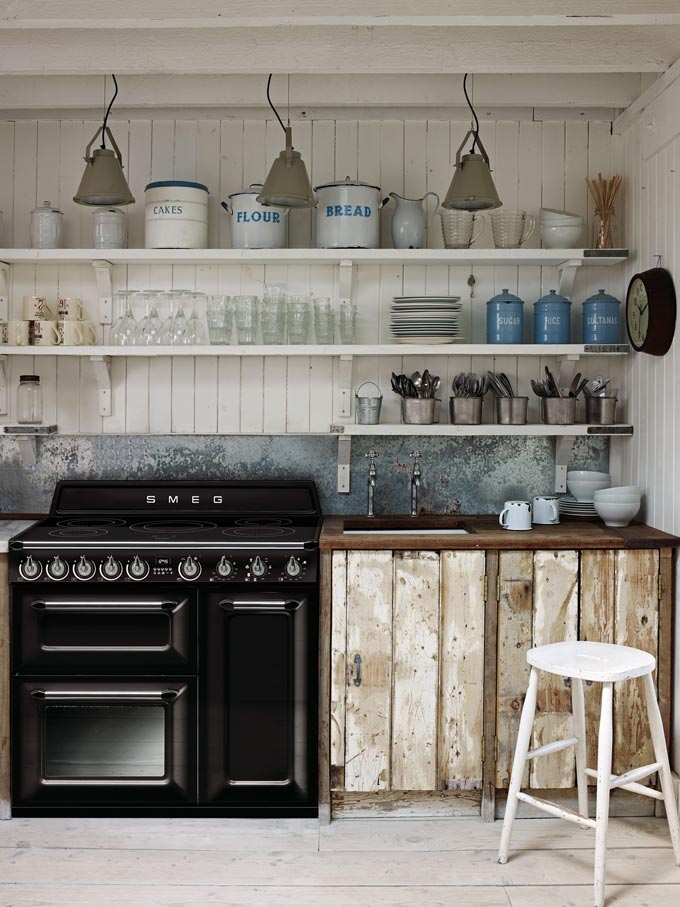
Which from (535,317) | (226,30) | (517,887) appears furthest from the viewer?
(535,317)

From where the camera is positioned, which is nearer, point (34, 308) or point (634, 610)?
point (634, 610)

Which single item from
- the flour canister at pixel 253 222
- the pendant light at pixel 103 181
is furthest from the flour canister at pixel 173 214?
the pendant light at pixel 103 181

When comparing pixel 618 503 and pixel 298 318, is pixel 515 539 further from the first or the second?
pixel 298 318

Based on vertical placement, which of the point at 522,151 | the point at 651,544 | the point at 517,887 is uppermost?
the point at 522,151

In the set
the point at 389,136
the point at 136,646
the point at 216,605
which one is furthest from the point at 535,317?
the point at 136,646

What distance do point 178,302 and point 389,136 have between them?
1.11 meters

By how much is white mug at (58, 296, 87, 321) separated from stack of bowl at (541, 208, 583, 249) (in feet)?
6.20

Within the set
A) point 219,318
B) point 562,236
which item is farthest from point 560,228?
point 219,318

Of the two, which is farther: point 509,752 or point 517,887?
point 509,752

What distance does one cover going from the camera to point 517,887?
2775mm

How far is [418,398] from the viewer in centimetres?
365

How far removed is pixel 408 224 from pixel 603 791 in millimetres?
2162

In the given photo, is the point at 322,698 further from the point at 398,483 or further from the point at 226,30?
the point at 226,30

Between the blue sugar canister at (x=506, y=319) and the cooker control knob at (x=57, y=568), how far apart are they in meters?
1.82
